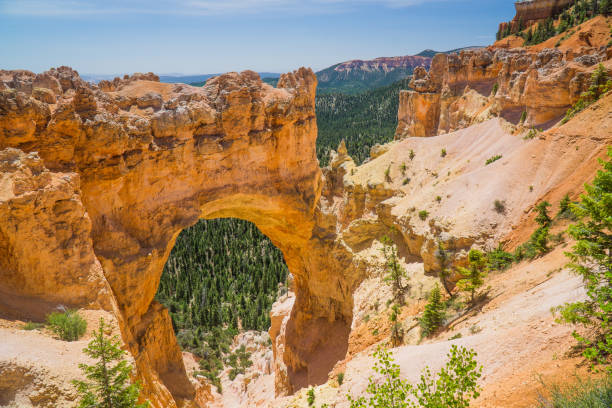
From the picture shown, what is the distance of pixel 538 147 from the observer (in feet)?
83.1

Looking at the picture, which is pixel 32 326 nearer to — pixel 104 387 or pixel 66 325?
pixel 66 325

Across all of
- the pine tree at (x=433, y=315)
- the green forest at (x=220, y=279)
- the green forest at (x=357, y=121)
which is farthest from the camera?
the green forest at (x=357, y=121)

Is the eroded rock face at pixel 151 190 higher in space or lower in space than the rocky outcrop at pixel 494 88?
lower

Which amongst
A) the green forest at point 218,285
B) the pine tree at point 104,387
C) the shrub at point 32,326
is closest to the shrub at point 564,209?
the pine tree at point 104,387

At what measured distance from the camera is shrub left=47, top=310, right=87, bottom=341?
36.9ft

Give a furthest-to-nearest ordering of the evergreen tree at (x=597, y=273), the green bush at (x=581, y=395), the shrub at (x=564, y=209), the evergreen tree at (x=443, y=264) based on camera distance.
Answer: the evergreen tree at (x=443, y=264), the shrub at (x=564, y=209), the evergreen tree at (x=597, y=273), the green bush at (x=581, y=395)

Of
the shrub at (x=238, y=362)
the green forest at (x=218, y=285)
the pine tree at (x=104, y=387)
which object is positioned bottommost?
the shrub at (x=238, y=362)

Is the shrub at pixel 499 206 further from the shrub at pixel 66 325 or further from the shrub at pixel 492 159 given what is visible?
the shrub at pixel 66 325

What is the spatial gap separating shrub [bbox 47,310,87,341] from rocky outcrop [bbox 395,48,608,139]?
104ft

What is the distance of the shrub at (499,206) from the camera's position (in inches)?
903

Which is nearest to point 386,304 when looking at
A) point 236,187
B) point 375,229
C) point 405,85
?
point 375,229

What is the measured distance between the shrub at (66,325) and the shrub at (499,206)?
2205 cm

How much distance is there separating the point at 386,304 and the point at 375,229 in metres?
7.30

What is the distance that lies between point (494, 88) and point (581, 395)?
1620 inches
